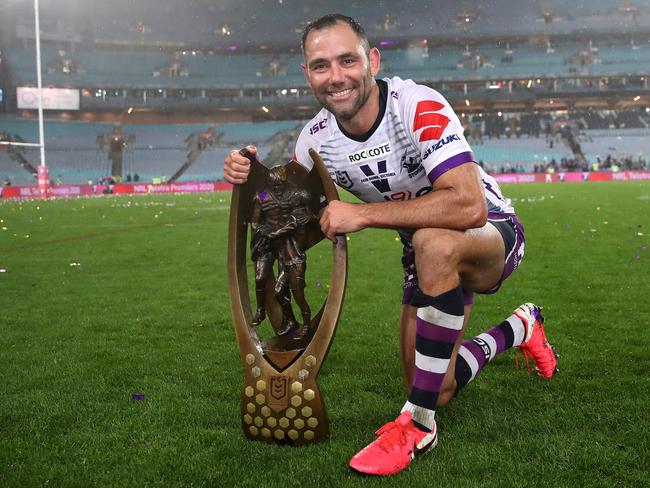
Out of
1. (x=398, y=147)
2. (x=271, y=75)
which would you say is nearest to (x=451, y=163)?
(x=398, y=147)

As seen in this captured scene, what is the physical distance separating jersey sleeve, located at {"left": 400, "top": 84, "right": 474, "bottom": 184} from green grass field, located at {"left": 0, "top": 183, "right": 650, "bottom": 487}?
4.15 ft

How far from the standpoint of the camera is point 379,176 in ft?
11.3

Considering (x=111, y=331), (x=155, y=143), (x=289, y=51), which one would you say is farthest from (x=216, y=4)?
(x=111, y=331)

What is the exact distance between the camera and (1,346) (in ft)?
16.5

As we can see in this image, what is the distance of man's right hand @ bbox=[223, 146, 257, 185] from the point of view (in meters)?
3.15

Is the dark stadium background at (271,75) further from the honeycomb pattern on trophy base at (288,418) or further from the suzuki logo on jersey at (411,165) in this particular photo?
the honeycomb pattern on trophy base at (288,418)

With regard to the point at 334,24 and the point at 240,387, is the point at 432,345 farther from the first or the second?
the point at 334,24

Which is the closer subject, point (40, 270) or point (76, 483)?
point (76, 483)

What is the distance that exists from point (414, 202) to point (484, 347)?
129 cm

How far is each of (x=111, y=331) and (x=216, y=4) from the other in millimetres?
61309

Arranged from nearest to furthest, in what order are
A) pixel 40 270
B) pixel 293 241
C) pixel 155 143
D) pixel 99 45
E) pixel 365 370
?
pixel 293 241
pixel 365 370
pixel 40 270
pixel 155 143
pixel 99 45

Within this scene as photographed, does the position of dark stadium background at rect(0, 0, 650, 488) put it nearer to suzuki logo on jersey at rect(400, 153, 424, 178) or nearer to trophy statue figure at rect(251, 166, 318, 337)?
trophy statue figure at rect(251, 166, 318, 337)

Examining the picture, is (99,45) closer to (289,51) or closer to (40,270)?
(289,51)

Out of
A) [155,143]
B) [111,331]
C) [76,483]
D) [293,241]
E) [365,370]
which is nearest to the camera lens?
[76,483]
